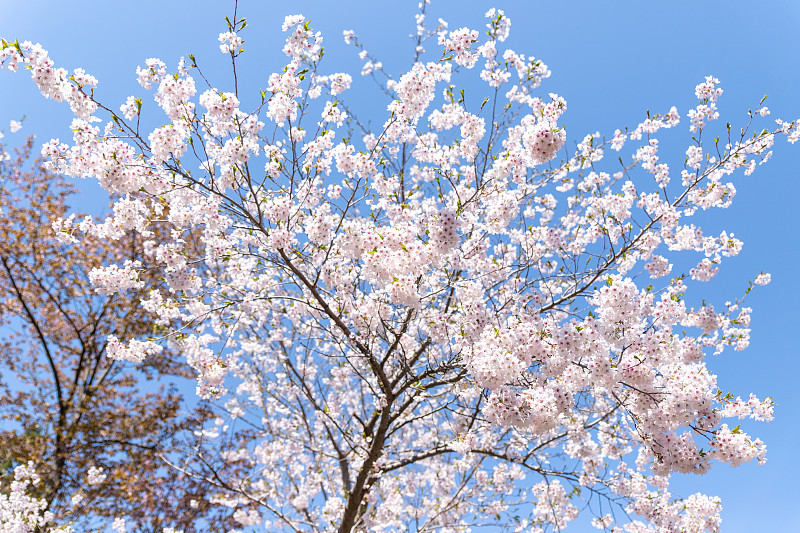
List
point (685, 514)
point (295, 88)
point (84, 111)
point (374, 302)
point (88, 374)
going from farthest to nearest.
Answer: point (88, 374) → point (685, 514) → point (374, 302) → point (295, 88) → point (84, 111)

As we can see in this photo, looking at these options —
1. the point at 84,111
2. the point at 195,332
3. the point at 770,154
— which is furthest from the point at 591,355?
the point at 84,111

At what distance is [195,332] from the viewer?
18.5 feet

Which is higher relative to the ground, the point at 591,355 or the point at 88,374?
the point at 88,374

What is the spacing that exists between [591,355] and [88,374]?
11601 mm

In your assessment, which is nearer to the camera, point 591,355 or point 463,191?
point 591,355

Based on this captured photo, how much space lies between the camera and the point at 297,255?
531 centimetres

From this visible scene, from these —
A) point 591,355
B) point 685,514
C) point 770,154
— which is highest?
point 770,154

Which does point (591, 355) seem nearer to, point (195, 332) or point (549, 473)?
point (549, 473)

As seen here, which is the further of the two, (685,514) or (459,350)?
(685,514)

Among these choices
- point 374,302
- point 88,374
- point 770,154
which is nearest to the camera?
point 374,302

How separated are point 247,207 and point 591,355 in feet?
12.6

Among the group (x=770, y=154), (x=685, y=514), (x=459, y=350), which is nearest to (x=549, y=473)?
(x=685, y=514)

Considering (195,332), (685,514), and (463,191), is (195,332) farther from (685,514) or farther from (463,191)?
(685,514)

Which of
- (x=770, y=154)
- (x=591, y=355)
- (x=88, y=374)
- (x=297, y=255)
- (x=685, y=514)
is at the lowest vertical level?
(x=685, y=514)
